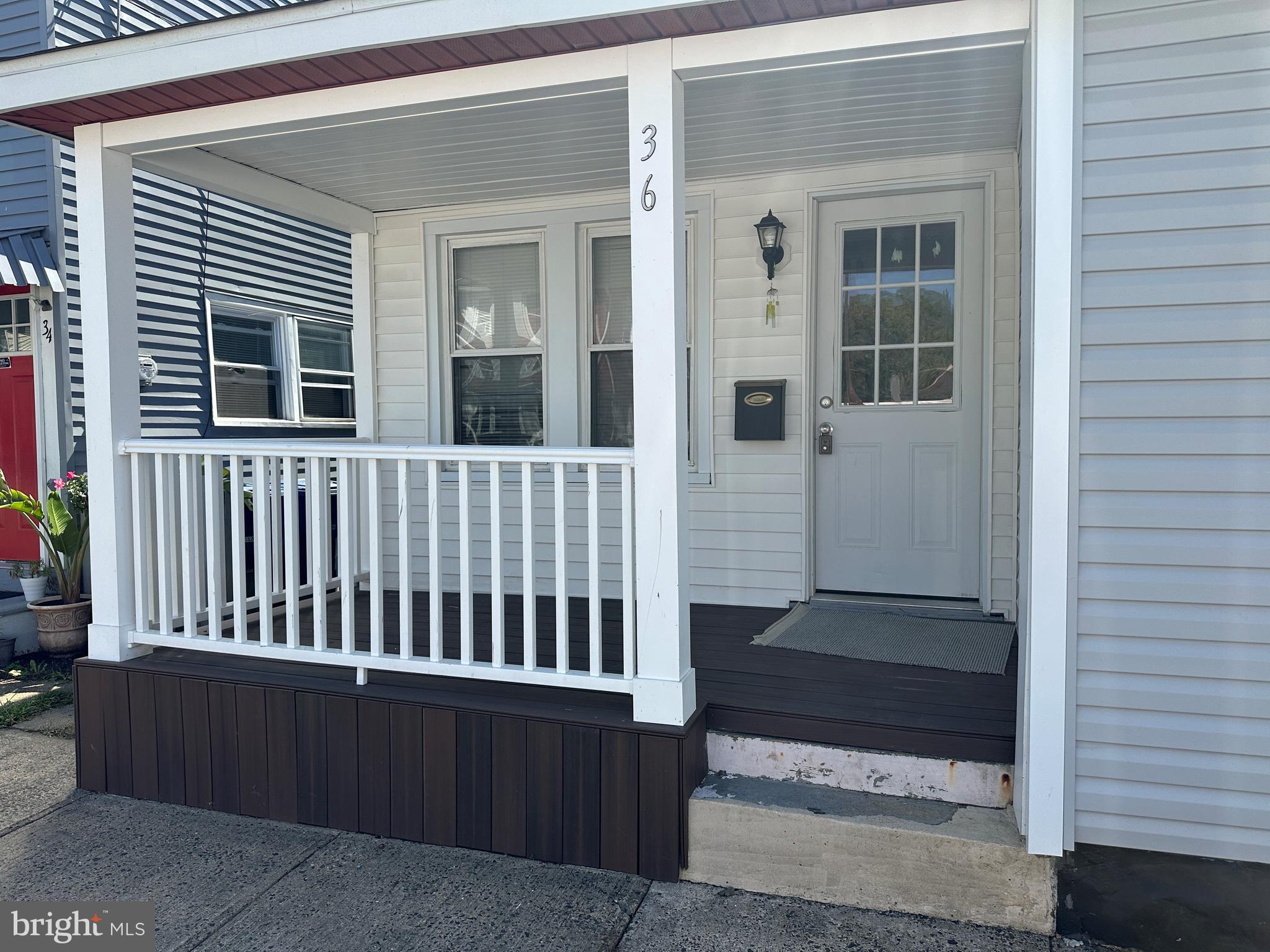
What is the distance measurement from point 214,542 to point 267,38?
1750 millimetres

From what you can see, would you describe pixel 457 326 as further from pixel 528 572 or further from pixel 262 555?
pixel 528 572

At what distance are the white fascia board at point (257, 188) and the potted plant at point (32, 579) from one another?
2.81 meters

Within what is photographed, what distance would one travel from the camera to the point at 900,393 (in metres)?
4.18

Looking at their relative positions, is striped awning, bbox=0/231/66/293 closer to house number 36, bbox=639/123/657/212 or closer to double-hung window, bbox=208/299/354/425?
double-hung window, bbox=208/299/354/425

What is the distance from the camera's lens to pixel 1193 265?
229 centimetres

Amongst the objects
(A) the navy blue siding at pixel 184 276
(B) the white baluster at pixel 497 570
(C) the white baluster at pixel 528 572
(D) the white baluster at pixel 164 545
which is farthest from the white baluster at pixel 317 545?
(A) the navy blue siding at pixel 184 276

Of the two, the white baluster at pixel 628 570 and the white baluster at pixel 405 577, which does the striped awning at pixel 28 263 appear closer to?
the white baluster at pixel 405 577

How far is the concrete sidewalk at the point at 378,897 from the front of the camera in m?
2.43

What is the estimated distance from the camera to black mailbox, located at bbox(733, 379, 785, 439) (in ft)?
13.9

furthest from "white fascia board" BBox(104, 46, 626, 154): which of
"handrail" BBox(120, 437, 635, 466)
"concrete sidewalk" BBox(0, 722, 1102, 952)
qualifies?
"concrete sidewalk" BBox(0, 722, 1102, 952)

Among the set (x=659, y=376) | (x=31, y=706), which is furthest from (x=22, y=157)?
(x=659, y=376)

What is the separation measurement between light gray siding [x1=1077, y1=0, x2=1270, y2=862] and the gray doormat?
0.93 m

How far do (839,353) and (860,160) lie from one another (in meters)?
0.86

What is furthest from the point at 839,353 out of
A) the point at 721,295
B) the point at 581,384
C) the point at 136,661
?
the point at 136,661
